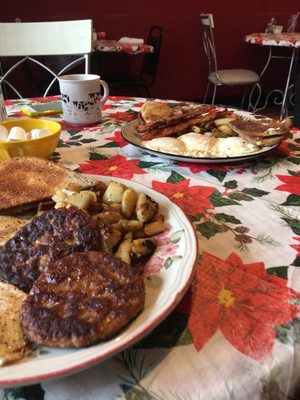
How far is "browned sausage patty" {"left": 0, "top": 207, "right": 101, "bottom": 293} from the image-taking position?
43 cm

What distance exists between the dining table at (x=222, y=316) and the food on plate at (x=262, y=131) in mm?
101

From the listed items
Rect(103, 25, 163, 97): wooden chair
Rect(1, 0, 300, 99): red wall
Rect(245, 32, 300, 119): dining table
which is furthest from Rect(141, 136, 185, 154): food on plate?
Rect(1, 0, 300, 99): red wall

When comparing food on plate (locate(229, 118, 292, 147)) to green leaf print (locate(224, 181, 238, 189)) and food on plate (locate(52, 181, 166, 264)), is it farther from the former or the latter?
food on plate (locate(52, 181, 166, 264))

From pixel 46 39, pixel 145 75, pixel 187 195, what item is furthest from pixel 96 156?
pixel 145 75

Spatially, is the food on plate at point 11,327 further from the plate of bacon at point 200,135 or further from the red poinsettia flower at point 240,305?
the plate of bacon at point 200,135

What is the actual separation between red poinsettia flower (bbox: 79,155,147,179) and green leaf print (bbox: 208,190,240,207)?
19 centimetres

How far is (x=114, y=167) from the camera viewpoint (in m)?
0.89

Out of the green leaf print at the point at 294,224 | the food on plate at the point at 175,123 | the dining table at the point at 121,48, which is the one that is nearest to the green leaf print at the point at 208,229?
the green leaf print at the point at 294,224

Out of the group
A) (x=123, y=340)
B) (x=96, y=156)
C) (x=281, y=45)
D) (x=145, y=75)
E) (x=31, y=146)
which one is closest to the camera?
(x=123, y=340)

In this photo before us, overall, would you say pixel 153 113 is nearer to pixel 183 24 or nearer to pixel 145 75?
pixel 145 75

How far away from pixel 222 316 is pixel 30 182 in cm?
45

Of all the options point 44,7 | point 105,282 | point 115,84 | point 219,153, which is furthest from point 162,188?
point 44,7

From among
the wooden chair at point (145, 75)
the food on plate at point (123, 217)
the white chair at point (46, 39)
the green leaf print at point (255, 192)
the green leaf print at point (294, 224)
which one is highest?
the white chair at point (46, 39)

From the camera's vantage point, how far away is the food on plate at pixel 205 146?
0.85m
